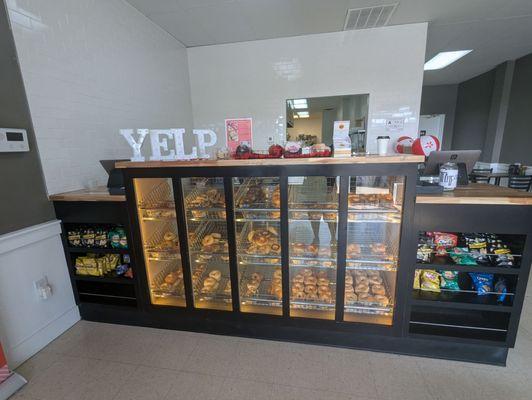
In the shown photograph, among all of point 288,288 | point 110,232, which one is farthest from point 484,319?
point 110,232

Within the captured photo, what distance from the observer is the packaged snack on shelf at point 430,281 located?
1.75 m

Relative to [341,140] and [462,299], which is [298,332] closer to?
[462,299]

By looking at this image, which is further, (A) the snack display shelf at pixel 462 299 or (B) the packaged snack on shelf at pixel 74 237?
(B) the packaged snack on shelf at pixel 74 237

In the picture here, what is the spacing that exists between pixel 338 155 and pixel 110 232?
1950mm

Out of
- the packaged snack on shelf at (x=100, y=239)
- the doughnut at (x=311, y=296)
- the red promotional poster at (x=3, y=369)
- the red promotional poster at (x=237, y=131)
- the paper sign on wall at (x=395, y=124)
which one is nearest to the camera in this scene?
the red promotional poster at (x=3, y=369)

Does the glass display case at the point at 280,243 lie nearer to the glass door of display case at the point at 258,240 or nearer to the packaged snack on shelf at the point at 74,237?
the glass door of display case at the point at 258,240

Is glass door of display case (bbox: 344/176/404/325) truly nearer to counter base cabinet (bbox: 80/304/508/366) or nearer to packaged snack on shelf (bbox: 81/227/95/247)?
counter base cabinet (bbox: 80/304/508/366)

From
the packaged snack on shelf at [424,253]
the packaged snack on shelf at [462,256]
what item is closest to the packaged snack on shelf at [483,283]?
the packaged snack on shelf at [462,256]

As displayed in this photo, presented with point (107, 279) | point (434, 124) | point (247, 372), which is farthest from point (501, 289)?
point (434, 124)

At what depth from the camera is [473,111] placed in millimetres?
6582

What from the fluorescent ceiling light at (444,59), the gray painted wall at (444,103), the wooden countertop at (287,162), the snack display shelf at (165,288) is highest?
the fluorescent ceiling light at (444,59)

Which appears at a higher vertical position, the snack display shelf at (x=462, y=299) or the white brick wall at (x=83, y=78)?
the white brick wall at (x=83, y=78)

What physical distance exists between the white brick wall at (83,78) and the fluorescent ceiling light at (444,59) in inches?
208

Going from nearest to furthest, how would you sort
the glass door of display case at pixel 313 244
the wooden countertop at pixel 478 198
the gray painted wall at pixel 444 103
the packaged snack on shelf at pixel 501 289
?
the wooden countertop at pixel 478 198, the packaged snack on shelf at pixel 501 289, the glass door of display case at pixel 313 244, the gray painted wall at pixel 444 103
